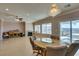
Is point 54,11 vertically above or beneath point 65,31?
above

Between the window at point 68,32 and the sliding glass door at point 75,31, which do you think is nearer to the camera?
the sliding glass door at point 75,31

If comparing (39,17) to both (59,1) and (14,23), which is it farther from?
(59,1)

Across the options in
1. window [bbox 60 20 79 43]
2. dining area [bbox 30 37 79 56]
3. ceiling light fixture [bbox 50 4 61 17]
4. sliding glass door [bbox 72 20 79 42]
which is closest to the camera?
ceiling light fixture [bbox 50 4 61 17]

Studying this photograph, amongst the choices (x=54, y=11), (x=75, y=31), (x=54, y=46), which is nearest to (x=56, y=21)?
(x=54, y=11)

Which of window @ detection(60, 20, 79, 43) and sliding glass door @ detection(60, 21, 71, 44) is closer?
window @ detection(60, 20, 79, 43)

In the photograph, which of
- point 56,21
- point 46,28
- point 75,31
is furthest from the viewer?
point 46,28

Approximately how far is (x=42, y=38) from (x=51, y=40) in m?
0.25

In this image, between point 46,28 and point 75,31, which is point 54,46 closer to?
point 46,28

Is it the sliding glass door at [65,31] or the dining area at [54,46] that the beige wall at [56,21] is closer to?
the sliding glass door at [65,31]

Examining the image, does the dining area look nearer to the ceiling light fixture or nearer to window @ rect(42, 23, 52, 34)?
window @ rect(42, 23, 52, 34)

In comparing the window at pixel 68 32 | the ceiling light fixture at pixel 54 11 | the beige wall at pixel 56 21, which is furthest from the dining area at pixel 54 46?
the ceiling light fixture at pixel 54 11

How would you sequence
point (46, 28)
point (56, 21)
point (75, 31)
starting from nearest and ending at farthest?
point (75, 31) → point (56, 21) → point (46, 28)

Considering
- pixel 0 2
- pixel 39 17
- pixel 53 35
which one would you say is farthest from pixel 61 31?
pixel 0 2

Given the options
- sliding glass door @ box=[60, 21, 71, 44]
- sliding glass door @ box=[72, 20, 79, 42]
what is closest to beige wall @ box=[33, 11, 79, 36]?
sliding glass door @ box=[60, 21, 71, 44]
